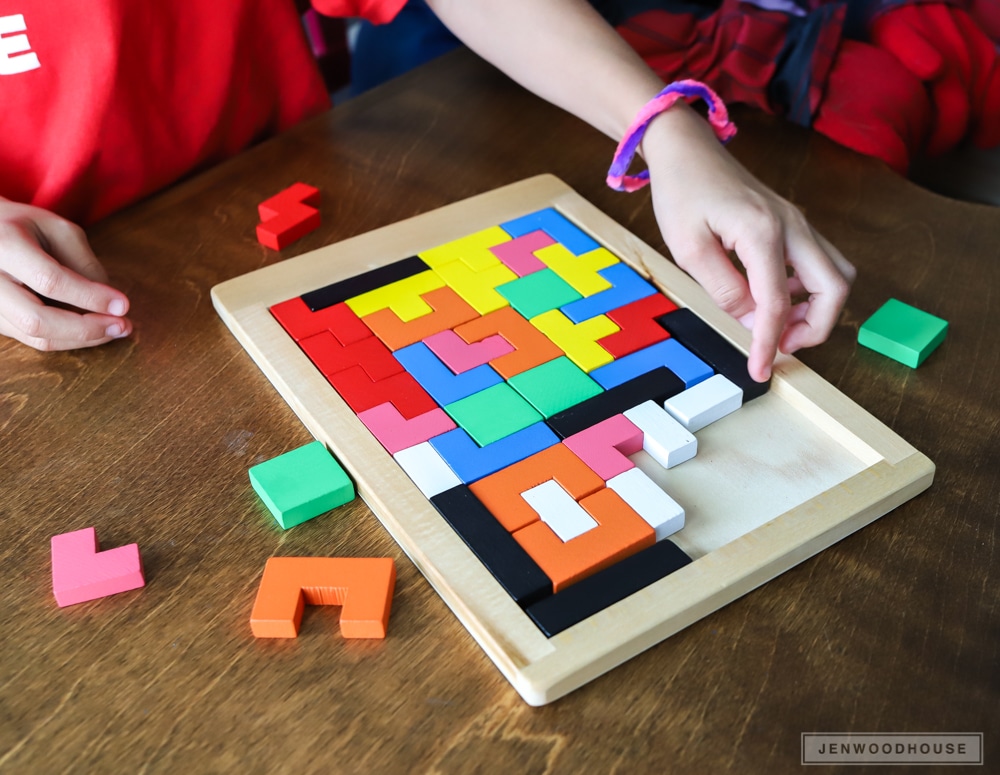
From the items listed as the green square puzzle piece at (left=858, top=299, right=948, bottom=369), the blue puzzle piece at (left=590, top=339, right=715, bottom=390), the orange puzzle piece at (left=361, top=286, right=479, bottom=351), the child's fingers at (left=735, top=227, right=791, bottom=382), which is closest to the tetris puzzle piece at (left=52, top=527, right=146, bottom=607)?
the orange puzzle piece at (left=361, top=286, right=479, bottom=351)

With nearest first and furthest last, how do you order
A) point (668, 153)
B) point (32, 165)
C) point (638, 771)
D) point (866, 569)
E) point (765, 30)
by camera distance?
point (638, 771), point (866, 569), point (668, 153), point (32, 165), point (765, 30)

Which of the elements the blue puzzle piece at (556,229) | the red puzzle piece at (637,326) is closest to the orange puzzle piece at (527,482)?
the red puzzle piece at (637,326)

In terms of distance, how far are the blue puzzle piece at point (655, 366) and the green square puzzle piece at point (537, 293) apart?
9cm

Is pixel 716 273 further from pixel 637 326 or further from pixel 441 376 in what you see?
pixel 441 376

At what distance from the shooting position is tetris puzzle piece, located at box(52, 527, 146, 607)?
0.55m

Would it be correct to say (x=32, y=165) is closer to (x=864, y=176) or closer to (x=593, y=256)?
(x=593, y=256)

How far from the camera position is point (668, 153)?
0.76 m

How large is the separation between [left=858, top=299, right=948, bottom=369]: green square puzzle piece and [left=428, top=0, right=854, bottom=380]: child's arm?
0.06 metres

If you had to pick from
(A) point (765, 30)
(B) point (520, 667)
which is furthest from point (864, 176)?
(B) point (520, 667)

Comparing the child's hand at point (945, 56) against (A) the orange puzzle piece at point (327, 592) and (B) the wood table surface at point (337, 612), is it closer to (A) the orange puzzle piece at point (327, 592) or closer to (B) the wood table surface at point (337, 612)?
(B) the wood table surface at point (337, 612)

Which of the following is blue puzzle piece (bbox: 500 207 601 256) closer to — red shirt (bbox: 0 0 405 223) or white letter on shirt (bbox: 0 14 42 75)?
red shirt (bbox: 0 0 405 223)

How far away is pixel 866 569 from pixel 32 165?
86 cm

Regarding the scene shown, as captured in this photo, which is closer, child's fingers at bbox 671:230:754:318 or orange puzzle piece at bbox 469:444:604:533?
orange puzzle piece at bbox 469:444:604:533

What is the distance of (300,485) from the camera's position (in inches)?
24.0
